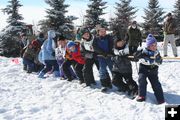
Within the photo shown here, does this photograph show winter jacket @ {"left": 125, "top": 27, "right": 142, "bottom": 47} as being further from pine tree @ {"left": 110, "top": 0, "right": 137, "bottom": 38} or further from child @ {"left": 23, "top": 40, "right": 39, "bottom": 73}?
pine tree @ {"left": 110, "top": 0, "right": 137, "bottom": 38}

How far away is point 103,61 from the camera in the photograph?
10609 millimetres

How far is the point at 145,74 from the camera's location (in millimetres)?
9250

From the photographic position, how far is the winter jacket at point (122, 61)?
984cm

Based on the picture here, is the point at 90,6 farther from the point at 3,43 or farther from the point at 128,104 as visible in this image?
the point at 128,104

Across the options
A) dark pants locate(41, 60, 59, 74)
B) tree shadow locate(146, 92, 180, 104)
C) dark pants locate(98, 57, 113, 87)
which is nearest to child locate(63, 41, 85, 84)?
dark pants locate(98, 57, 113, 87)

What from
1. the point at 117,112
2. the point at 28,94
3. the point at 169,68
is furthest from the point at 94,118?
the point at 169,68

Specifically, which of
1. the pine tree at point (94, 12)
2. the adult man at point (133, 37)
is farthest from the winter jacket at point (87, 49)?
the pine tree at point (94, 12)

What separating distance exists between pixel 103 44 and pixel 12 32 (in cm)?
2875

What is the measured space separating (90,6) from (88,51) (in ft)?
102

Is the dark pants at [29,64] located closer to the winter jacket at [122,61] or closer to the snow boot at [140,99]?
the winter jacket at [122,61]

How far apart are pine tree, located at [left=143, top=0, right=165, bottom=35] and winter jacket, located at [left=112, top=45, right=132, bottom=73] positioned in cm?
3526

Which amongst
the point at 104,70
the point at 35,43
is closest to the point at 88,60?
the point at 104,70

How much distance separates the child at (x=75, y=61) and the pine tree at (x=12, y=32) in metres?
24.2

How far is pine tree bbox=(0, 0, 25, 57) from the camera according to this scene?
3591 cm
